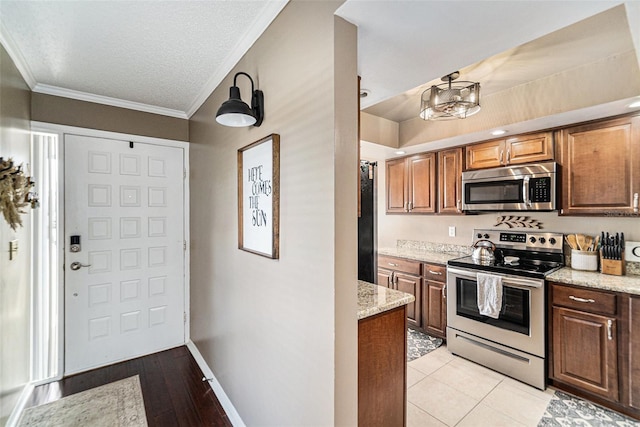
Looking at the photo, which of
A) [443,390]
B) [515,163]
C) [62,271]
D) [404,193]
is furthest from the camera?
[404,193]

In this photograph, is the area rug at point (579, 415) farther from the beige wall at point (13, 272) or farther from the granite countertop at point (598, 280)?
the beige wall at point (13, 272)

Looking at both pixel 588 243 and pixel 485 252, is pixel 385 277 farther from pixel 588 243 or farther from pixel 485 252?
pixel 588 243

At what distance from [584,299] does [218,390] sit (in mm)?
2889

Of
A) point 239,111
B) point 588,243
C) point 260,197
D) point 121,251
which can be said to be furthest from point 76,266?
point 588,243

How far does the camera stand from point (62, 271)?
2.47m

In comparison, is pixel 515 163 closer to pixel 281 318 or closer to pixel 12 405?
pixel 281 318

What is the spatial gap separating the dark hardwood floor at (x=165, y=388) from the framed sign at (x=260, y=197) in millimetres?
1331

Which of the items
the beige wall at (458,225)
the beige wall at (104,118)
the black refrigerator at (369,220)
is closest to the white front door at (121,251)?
Answer: the beige wall at (104,118)

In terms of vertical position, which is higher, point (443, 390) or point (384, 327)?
point (384, 327)

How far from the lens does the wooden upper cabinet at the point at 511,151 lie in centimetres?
254

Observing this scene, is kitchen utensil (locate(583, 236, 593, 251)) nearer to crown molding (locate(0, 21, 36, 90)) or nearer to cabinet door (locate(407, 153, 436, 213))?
cabinet door (locate(407, 153, 436, 213))

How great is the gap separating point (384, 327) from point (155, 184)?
2689 millimetres

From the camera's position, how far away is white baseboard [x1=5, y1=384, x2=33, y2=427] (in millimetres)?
1868

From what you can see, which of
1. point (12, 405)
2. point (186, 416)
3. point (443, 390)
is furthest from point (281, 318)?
point (12, 405)
